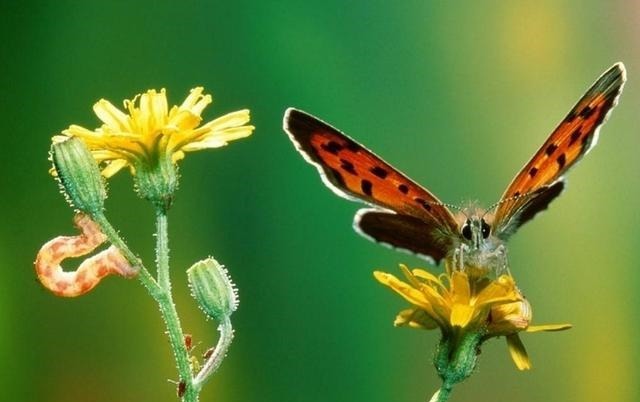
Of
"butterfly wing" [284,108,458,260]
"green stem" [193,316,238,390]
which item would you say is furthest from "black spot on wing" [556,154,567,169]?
"green stem" [193,316,238,390]

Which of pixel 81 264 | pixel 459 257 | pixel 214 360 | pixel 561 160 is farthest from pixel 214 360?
pixel 561 160

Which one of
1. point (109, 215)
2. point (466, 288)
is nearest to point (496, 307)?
point (466, 288)

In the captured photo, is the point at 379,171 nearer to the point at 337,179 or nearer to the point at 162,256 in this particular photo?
the point at 337,179

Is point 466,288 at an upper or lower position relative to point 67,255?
lower

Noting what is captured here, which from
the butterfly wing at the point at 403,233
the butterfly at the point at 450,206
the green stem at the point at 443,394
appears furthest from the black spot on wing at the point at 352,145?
the green stem at the point at 443,394

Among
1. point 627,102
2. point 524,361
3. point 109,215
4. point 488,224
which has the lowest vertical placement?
point 524,361

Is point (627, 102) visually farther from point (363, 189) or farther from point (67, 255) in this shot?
point (67, 255)
